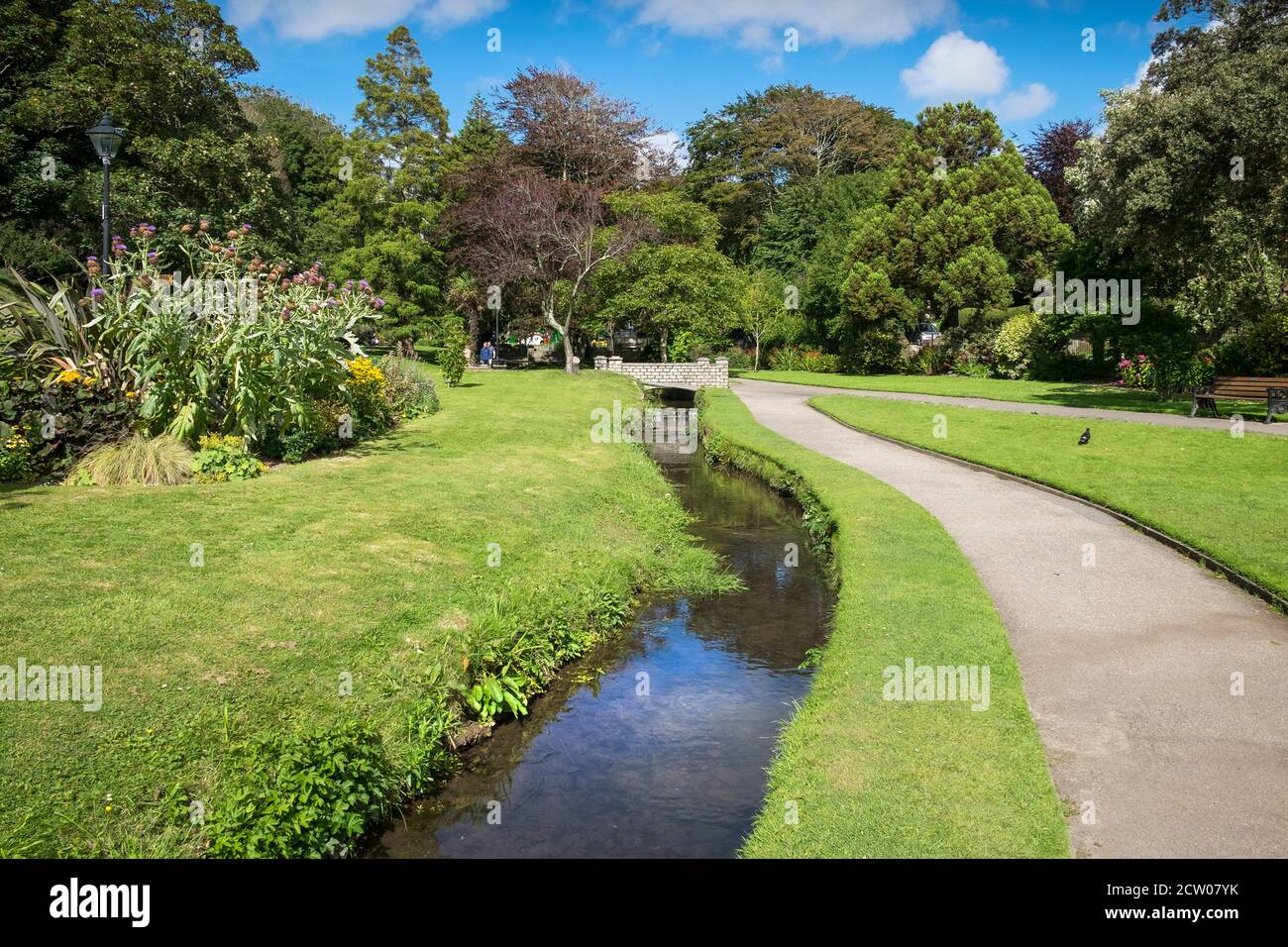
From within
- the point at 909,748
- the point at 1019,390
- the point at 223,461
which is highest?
the point at 1019,390

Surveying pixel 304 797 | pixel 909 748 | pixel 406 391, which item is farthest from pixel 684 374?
pixel 304 797

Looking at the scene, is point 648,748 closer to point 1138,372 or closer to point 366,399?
point 366,399

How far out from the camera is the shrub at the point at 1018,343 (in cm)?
3506

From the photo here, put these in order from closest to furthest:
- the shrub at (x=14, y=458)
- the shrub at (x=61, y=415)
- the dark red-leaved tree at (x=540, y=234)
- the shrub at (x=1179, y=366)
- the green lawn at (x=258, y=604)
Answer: the green lawn at (x=258, y=604) < the shrub at (x=14, y=458) < the shrub at (x=61, y=415) < the shrub at (x=1179, y=366) < the dark red-leaved tree at (x=540, y=234)

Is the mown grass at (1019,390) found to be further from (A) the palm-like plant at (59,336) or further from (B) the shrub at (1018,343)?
(A) the palm-like plant at (59,336)

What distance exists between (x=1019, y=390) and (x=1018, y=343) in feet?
24.4

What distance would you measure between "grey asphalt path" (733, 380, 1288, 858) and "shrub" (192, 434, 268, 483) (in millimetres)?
Result: 9056

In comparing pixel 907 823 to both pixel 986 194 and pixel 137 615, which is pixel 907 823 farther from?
pixel 986 194

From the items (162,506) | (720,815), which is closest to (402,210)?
(162,506)

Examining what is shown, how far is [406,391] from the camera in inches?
777

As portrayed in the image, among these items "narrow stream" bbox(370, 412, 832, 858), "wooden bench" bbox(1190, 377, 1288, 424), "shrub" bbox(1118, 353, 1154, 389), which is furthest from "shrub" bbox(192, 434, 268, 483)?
"shrub" bbox(1118, 353, 1154, 389)

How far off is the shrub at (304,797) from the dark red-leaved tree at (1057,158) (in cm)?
4631

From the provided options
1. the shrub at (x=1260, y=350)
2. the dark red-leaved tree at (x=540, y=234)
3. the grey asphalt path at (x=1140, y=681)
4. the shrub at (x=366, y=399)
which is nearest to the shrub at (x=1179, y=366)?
the shrub at (x=1260, y=350)

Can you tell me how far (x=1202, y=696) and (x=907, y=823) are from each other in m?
3.11
